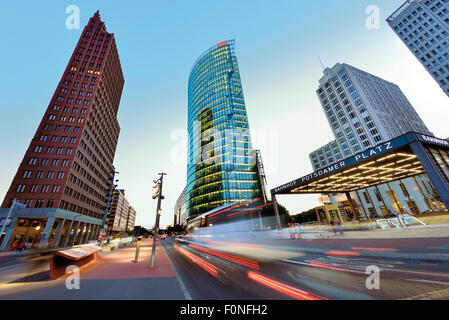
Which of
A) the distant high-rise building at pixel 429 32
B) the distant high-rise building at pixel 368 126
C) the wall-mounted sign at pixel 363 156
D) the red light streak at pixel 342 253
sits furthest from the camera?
the distant high-rise building at pixel 429 32

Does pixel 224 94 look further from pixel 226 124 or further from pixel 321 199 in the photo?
pixel 321 199

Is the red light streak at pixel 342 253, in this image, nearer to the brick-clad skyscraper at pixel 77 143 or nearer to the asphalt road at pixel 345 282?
the asphalt road at pixel 345 282

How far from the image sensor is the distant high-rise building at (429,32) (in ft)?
218

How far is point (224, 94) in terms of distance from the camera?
87.6 meters

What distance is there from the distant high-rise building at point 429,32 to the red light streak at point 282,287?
10775 centimetres

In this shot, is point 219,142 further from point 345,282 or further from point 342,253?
point 345,282

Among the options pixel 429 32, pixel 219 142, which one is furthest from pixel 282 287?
pixel 429 32

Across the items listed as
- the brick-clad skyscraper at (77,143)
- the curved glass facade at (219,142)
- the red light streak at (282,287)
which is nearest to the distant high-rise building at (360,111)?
the curved glass facade at (219,142)

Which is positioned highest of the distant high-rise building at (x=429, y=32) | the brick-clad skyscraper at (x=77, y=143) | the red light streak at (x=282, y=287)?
the distant high-rise building at (x=429, y=32)

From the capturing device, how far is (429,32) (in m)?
70.3

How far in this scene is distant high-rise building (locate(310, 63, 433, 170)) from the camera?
63125mm

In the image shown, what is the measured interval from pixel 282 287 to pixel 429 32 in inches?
4687

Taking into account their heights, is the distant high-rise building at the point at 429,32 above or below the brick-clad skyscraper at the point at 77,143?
above
